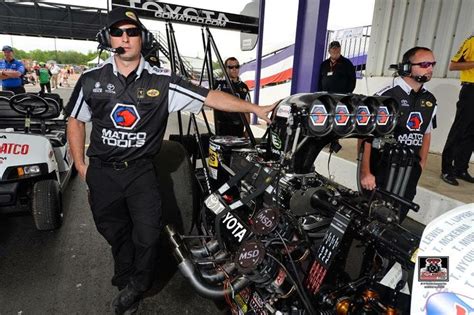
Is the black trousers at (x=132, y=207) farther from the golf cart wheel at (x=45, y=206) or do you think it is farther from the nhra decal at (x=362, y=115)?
the nhra decal at (x=362, y=115)

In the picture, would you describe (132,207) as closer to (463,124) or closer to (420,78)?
(420,78)

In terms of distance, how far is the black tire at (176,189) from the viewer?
8.05ft

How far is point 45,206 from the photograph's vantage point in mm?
2697

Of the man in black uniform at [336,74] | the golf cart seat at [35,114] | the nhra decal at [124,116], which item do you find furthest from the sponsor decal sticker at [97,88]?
the man in black uniform at [336,74]

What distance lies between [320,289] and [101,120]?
56.1 inches

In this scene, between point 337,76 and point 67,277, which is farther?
point 337,76

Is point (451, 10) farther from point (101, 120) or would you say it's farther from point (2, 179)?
point (2, 179)

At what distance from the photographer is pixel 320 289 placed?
127cm

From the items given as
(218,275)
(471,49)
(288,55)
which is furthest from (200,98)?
(288,55)

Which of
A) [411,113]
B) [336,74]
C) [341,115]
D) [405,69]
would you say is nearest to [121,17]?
[341,115]

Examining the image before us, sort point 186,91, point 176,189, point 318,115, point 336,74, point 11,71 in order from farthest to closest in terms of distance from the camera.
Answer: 1. point 11,71
2. point 336,74
3. point 176,189
4. point 186,91
5. point 318,115

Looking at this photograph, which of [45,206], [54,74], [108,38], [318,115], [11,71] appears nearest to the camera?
[318,115]

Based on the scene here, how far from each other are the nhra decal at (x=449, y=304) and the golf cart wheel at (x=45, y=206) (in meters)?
2.78

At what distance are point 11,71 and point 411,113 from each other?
7.76 meters
